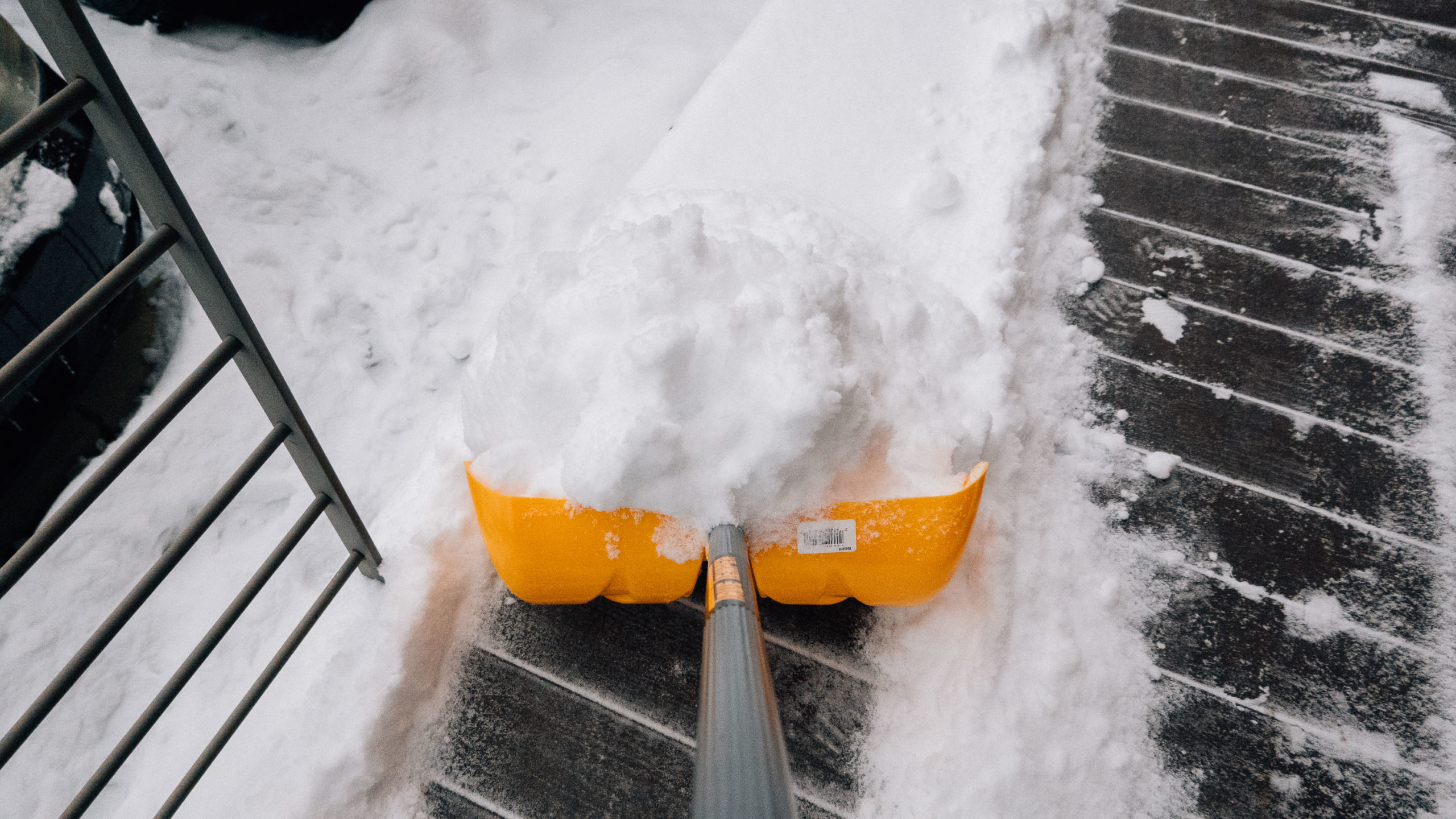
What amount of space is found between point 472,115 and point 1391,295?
9.44 feet

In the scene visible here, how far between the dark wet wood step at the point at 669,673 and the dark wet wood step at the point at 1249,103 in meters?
2.02

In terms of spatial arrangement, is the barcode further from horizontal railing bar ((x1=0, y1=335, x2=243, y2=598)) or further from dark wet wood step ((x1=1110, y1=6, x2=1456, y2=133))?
dark wet wood step ((x1=1110, y1=6, x2=1456, y2=133))

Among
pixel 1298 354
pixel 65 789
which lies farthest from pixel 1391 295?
pixel 65 789

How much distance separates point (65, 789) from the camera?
141 cm

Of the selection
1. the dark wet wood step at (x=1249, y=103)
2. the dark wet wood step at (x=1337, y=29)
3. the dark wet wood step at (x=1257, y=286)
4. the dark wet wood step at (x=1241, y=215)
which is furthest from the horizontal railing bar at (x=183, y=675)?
the dark wet wood step at (x=1337, y=29)

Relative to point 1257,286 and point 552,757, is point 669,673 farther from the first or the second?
point 1257,286

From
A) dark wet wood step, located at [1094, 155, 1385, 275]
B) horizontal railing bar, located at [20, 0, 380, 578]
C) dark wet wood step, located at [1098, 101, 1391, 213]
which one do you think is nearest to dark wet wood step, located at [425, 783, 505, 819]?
horizontal railing bar, located at [20, 0, 380, 578]

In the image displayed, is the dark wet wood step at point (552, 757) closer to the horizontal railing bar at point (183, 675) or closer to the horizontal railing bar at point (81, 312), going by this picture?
the horizontal railing bar at point (183, 675)

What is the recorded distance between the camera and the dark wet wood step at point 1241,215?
192 centimetres

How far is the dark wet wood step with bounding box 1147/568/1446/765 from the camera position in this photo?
4.42ft

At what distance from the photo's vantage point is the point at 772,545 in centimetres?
118

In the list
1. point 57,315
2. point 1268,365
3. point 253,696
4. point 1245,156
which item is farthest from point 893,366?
point 57,315

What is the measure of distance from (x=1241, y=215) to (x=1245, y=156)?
0.25 meters

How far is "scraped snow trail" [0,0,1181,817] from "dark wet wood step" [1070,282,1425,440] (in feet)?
0.43
